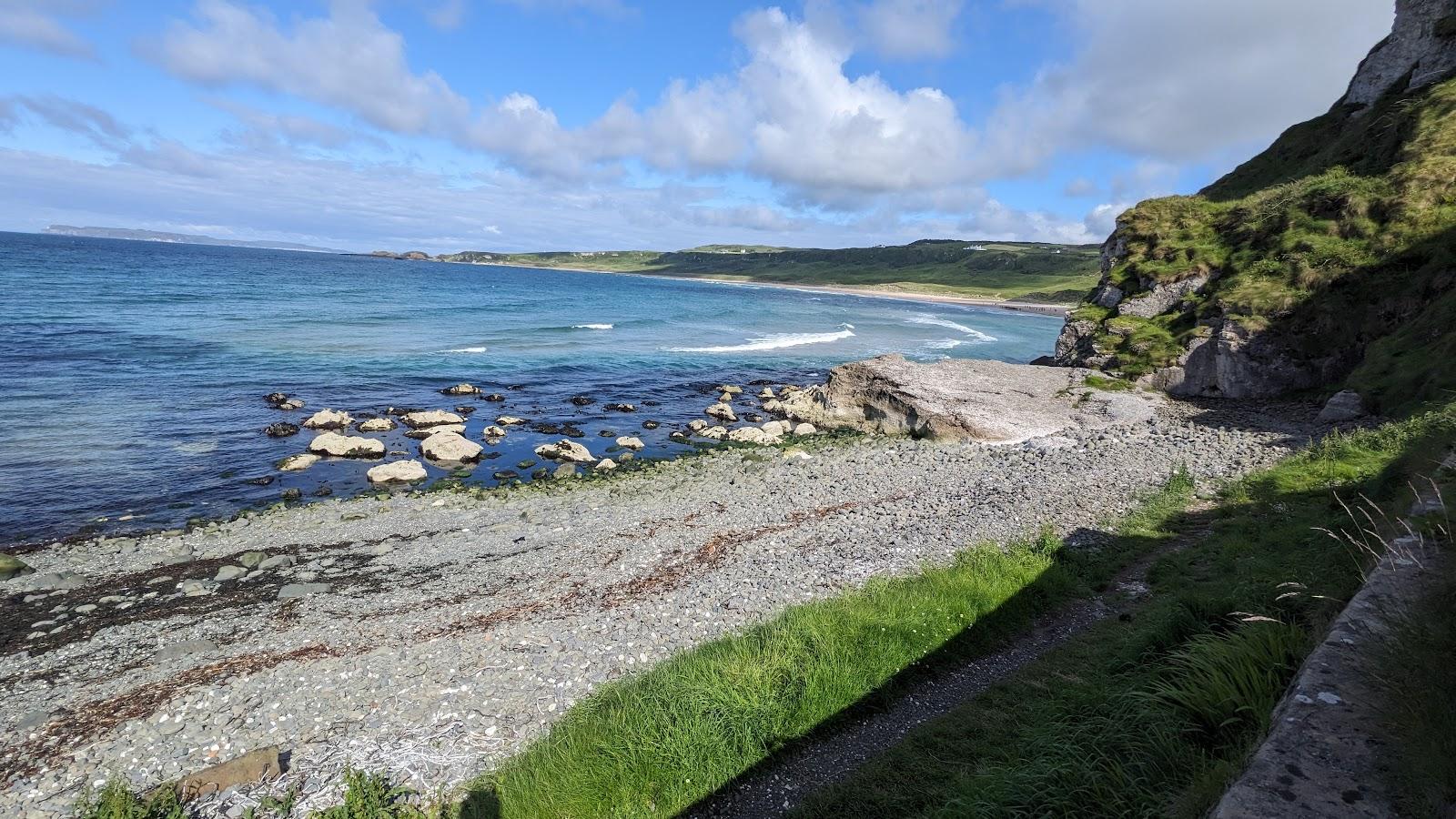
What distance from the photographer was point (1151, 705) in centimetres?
588

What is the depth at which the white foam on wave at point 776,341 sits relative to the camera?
6338 cm

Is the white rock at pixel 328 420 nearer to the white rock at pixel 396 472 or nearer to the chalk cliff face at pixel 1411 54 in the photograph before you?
the white rock at pixel 396 472

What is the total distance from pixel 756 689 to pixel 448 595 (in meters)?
9.52

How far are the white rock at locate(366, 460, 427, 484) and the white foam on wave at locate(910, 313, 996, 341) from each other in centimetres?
6843

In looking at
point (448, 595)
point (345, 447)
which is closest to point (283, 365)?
point (345, 447)

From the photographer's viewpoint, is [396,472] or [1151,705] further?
[396,472]

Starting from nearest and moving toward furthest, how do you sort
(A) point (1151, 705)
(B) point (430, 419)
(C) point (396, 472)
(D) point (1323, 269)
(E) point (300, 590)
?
(A) point (1151, 705) < (E) point (300, 590) < (C) point (396, 472) < (D) point (1323, 269) < (B) point (430, 419)

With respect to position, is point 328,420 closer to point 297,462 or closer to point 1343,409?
point 297,462

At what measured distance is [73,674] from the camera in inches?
488

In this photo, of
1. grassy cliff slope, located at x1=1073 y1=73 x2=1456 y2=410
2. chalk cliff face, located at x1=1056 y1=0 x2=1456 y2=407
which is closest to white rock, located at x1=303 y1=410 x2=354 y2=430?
chalk cliff face, located at x1=1056 y1=0 x2=1456 y2=407

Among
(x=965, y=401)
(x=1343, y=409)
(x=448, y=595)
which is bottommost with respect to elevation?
(x=448, y=595)

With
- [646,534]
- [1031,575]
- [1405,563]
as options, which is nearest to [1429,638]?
[1405,563]

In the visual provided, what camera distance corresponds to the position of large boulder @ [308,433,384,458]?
2730 centimetres

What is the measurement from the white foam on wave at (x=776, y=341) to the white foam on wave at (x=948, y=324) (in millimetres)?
15805
